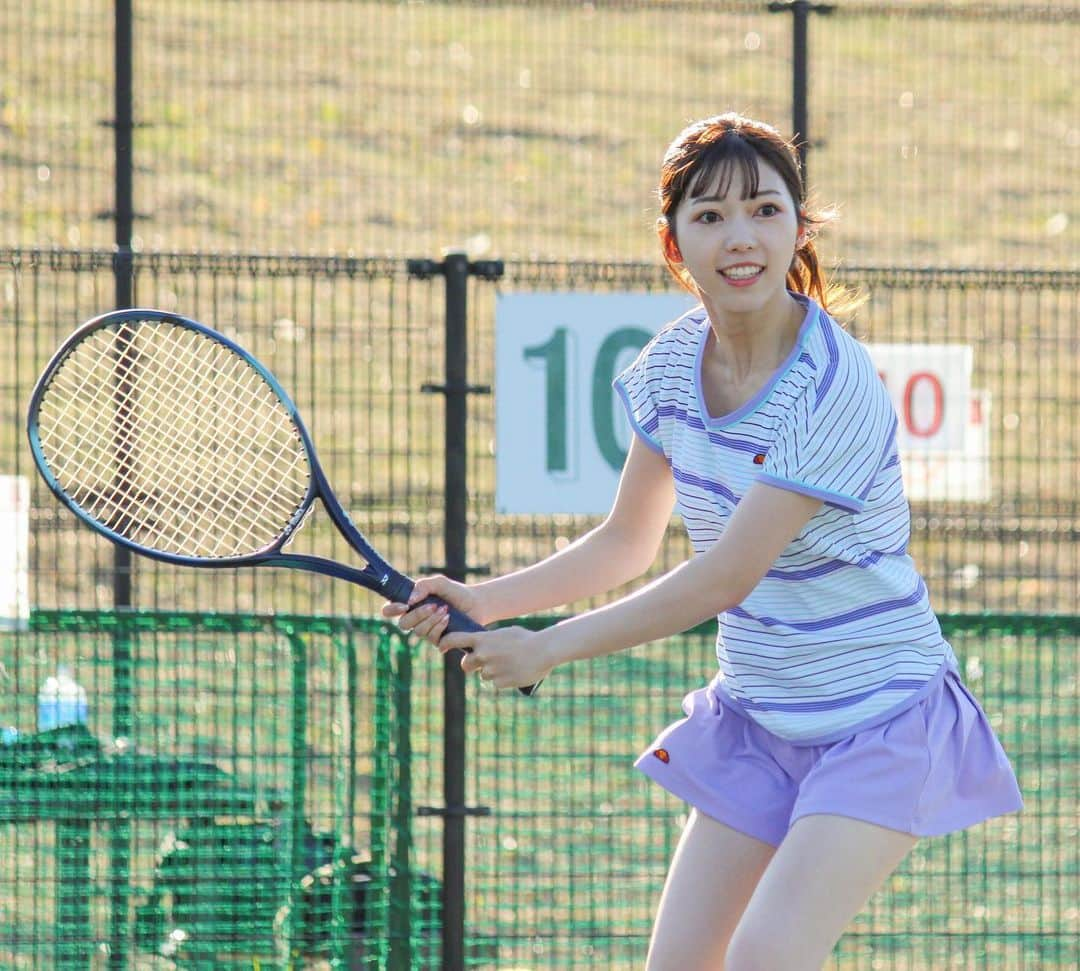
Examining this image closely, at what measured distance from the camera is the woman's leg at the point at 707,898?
3311 mm

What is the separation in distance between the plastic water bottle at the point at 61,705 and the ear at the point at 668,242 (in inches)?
85.9

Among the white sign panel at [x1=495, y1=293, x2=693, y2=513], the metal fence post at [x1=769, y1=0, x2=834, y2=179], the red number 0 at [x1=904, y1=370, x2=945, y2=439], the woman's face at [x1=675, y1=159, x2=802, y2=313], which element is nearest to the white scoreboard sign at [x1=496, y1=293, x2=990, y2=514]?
the white sign panel at [x1=495, y1=293, x2=693, y2=513]

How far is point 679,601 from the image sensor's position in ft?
10.2

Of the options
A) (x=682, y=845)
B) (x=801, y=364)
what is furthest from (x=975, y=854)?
(x=801, y=364)

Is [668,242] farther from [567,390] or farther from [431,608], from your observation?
[567,390]

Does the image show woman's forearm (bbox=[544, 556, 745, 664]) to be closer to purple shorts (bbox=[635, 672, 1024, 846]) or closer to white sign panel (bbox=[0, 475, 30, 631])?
purple shorts (bbox=[635, 672, 1024, 846])

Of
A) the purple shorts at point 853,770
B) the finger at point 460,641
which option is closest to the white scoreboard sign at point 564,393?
the purple shorts at point 853,770

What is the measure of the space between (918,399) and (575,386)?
1.09 meters

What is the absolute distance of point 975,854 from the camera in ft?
17.6

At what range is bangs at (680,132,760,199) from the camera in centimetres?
320

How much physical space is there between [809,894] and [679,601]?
492mm

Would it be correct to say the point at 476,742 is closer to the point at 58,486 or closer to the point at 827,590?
the point at 58,486

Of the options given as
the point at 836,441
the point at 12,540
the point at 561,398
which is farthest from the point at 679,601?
the point at 12,540

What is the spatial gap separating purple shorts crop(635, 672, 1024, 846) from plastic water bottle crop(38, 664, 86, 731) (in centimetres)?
189
